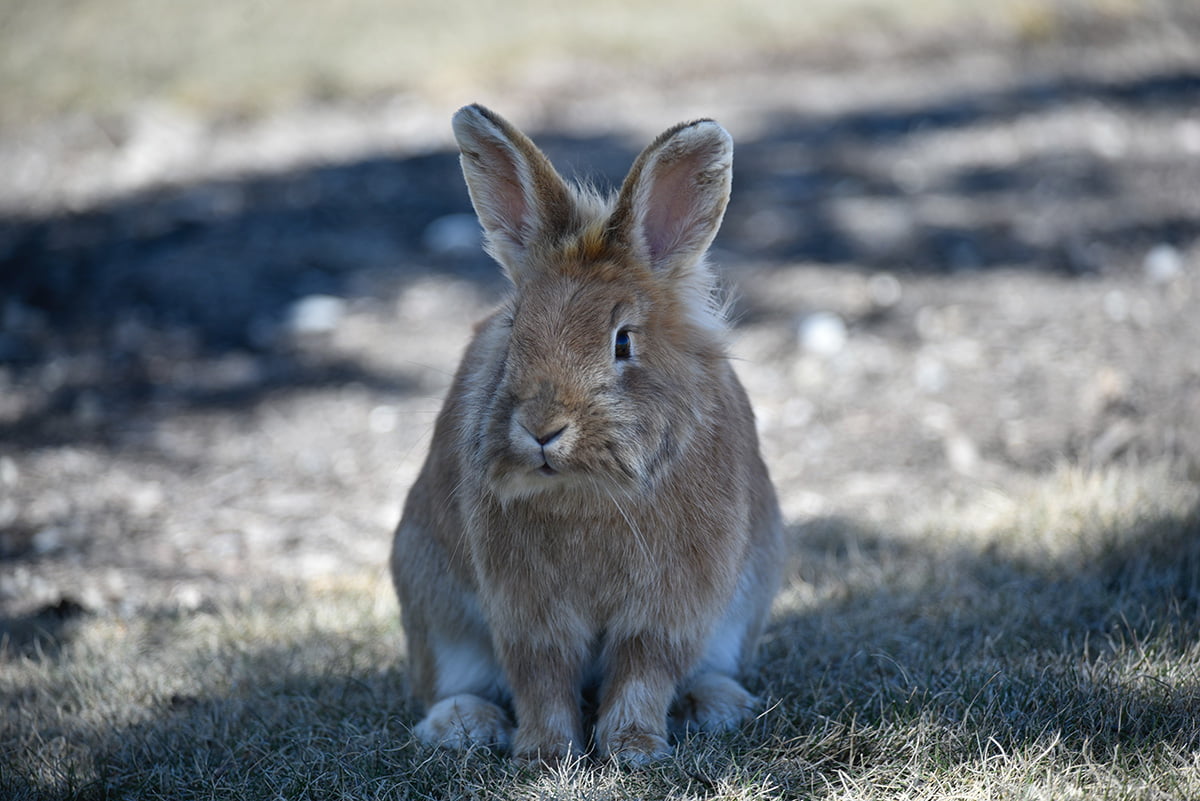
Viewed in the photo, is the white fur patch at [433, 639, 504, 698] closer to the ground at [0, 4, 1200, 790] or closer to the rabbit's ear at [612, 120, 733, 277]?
the ground at [0, 4, 1200, 790]

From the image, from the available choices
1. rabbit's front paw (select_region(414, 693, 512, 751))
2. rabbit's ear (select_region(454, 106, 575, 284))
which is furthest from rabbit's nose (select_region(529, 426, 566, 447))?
rabbit's front paw (select_region(414, 693, 512, 751))

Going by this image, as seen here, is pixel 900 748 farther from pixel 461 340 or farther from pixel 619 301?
pixel 461 340

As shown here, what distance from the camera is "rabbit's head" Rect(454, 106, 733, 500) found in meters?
2.59

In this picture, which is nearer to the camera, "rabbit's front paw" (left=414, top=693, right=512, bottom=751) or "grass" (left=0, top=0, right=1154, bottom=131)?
"rabbit's front paw" (left=414, top=693, right=512, bottom=751)

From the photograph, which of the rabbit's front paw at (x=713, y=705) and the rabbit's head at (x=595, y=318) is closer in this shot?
the rabbit's head at (x=595, y=318)

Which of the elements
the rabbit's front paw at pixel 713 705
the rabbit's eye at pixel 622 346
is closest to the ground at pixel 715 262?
the rabbit's front paw at pixel 713 705

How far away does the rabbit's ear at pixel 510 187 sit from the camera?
9.61 ft

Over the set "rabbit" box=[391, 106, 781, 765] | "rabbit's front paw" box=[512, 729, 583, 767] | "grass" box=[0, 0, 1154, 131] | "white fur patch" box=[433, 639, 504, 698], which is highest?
"grass" box=[0, 0, 1154, 131]

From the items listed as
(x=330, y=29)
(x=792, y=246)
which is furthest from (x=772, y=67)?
(x=330, y=29)

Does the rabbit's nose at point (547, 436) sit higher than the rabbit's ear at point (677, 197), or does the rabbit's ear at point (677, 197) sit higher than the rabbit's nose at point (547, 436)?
the rabbit's ear at point (677, 197)

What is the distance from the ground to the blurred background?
28 mm

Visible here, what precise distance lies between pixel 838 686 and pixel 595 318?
132 centimetres

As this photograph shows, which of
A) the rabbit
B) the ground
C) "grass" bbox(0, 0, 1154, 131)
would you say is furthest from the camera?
"grass" bbox(0, 0, 1154, 131)

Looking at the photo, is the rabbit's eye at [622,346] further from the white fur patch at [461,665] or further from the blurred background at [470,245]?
the white fur patch at [461,665]
